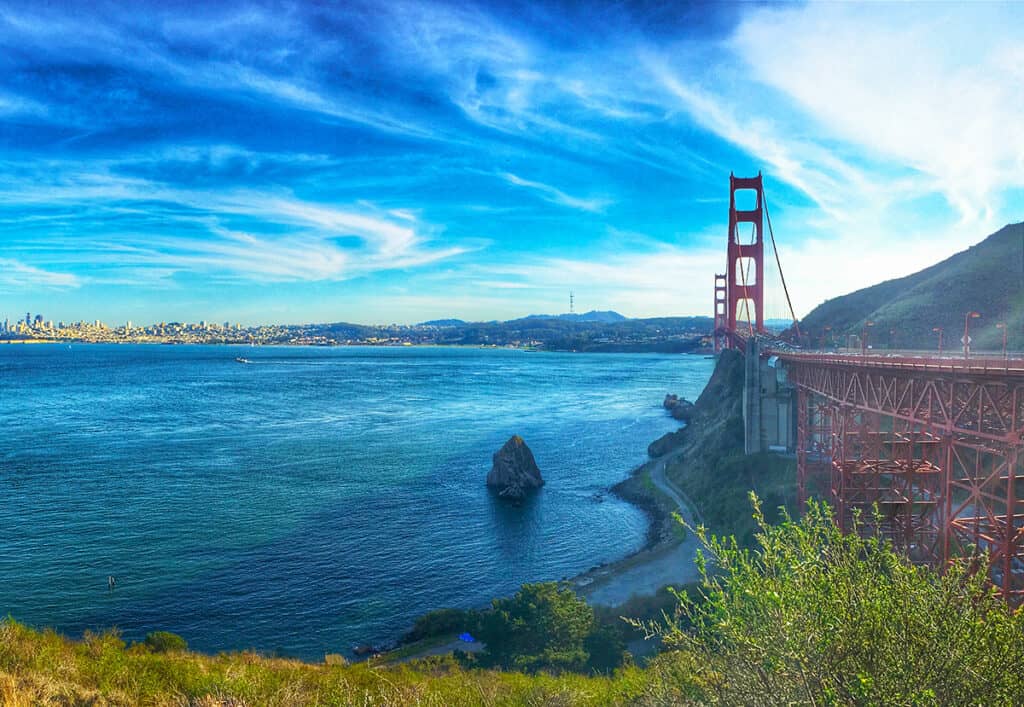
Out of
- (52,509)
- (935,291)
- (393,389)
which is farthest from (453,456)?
(393,389)

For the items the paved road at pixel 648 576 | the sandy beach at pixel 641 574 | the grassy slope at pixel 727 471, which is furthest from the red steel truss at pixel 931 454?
the sandy beach at pixel 641 574

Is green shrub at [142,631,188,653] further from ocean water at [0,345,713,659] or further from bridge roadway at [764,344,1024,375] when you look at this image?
bridge roadway at [764,344,1024,375]

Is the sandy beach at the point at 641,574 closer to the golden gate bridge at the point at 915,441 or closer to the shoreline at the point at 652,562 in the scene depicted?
the shoreline at the point at 652,562

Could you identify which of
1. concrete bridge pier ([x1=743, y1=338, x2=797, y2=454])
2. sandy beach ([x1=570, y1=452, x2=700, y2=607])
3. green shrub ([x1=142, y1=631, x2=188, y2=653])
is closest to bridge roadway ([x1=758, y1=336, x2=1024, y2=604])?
concrete bridge pier ([x1=743, y1=338, x2=797, y2=454])

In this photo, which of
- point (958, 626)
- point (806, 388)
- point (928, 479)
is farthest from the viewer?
point (806, 388)

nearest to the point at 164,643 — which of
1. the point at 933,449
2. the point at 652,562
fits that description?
the point at 652,562

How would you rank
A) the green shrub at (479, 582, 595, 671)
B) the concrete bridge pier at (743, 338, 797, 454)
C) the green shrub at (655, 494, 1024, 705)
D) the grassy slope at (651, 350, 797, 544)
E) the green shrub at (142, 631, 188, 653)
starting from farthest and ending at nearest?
the concrete bridge pier at (743, 338, 797, 454), the grassy slope at (651, 350, 797, 544), the green shrub at (142, 631, 188, 653), the green shrub at (479, 582, 595, 671), the green shrub at (655, 494, 1024, 705)

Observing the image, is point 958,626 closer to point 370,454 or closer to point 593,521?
point 593,521
